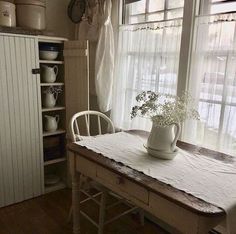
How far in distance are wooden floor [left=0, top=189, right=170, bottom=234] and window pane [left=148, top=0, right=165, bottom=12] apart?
1.83 m

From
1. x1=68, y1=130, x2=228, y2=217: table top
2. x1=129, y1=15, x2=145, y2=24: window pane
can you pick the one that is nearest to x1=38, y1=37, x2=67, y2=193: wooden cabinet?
x1=129, y1=15, x2=145, y2=24: window pane

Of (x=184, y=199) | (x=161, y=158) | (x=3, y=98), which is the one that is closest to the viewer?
(x=184, y=199)

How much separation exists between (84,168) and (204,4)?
141 centimetres

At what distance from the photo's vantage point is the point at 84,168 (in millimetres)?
1571

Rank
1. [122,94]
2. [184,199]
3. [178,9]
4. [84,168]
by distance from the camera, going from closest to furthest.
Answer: [184,199]
[84,168]
[178,9]
[122,94]

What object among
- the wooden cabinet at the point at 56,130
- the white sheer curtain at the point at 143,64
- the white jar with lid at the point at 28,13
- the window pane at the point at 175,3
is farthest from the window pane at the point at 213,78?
the white jar with lid at the point at 28,13

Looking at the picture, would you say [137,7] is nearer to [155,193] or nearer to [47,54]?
[47,54]

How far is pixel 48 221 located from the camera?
7.08 ft

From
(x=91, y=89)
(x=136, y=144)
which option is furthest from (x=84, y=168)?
(x=91, y=89)

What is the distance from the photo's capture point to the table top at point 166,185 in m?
0.97

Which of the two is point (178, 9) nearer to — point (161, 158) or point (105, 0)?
point (105, 0)

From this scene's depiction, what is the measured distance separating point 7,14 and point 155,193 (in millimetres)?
1942

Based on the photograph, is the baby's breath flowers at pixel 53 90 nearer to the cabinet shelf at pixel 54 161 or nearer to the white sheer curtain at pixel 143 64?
the white sheer curtain at pixel 143 64

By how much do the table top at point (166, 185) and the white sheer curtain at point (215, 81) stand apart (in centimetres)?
23
